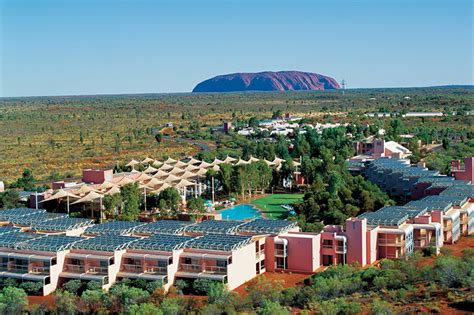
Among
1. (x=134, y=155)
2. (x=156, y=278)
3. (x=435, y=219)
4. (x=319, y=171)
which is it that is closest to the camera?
(x=156, y=278)

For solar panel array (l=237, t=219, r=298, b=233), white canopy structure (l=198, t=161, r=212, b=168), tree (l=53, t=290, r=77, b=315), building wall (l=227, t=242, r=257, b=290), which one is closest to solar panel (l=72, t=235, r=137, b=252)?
tree (l=53, t=290, r=77, b=315)

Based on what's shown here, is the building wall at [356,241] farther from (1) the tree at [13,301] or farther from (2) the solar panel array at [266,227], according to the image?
(1) the tree at [13,301]

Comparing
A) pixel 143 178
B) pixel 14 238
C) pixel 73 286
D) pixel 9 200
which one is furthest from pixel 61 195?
pixel 73 286

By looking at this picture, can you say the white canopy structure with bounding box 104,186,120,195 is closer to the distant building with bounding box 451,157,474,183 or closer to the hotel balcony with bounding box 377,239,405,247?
the hotel balcony with bounding box 377,239,405,247

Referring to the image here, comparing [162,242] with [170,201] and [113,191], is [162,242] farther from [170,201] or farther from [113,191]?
[113,191]

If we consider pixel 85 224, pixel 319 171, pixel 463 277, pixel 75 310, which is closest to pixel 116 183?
pixel 85 224

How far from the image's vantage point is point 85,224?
33594 millimetres

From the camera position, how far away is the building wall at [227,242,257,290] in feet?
89.0

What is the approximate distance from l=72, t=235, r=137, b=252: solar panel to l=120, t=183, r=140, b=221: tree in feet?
27.7

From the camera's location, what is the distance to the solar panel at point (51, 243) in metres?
28.4

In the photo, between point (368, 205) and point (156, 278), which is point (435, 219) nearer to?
point (368, 205)

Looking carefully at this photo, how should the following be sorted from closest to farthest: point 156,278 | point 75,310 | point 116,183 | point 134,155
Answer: point 75,310 → point 156,278 → point 116,183 → point 134,155

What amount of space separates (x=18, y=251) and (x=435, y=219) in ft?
61.4

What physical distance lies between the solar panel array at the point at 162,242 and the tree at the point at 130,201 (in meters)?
8.93
